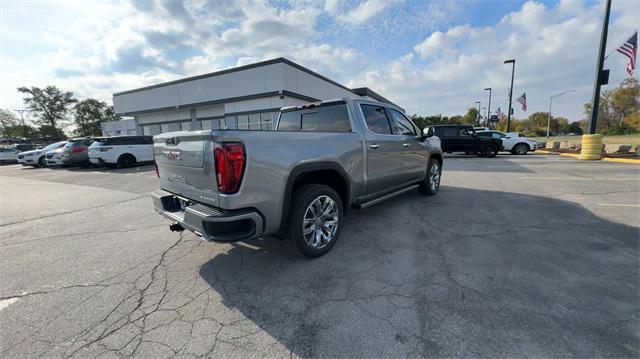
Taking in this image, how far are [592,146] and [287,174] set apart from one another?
54.1ft

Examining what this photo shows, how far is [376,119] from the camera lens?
437cm

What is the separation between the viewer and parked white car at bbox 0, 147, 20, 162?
69.4 feet

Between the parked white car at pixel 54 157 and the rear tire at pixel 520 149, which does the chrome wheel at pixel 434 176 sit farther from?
the parked white car at pixel 54 157

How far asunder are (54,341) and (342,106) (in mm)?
3811

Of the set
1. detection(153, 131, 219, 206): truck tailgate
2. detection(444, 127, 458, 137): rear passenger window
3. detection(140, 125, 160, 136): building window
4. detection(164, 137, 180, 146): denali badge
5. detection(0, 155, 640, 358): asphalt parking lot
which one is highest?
detection(140, 125, 160, 136): building window

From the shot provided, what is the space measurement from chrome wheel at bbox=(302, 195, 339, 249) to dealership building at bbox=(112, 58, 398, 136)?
17161mm

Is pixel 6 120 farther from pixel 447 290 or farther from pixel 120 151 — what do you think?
pixel 447 290

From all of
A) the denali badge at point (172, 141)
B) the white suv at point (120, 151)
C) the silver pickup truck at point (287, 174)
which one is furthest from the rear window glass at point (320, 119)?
the white suv at point (120, 151)

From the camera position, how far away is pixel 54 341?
6.67 feet

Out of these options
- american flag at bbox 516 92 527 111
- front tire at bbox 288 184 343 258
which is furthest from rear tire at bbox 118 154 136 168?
american flag at bbox 516 92 527 111

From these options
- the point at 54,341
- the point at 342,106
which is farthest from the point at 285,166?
the point at 54,341

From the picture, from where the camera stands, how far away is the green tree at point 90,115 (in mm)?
60031

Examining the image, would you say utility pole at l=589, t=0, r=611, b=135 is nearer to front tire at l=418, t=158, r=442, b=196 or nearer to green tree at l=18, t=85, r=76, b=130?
front tire at l=418, t=158, r=442, b=196

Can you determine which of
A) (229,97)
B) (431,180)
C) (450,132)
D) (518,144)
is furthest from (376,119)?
(229,97)
